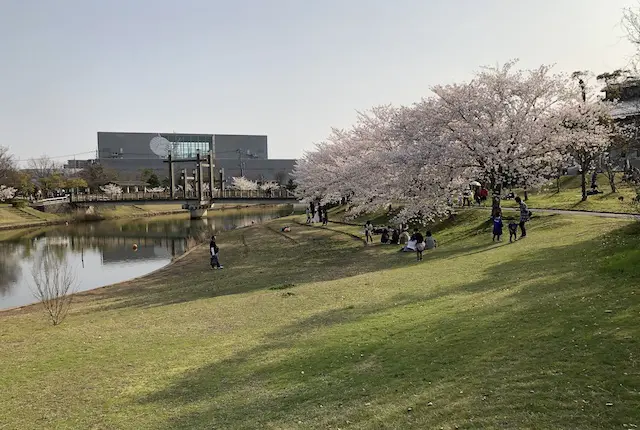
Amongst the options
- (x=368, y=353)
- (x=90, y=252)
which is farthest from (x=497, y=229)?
(x=90, y=252)

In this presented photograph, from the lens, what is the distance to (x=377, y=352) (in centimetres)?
827

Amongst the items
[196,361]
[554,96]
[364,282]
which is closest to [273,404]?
[196,361]

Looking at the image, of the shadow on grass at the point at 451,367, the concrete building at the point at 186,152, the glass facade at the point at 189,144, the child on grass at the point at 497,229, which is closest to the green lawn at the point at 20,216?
the concrete building at the point at 186,152

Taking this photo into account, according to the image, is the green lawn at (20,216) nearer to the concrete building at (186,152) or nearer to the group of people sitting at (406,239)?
the concrete building at (186,152)

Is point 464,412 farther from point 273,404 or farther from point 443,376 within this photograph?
point 273,404

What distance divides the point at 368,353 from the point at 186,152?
128 m

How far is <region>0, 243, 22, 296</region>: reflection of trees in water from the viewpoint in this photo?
24828 mm

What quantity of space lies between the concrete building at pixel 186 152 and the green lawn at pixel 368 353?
10567 centimetres

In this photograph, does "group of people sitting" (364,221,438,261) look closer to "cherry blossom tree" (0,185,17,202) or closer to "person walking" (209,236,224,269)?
"person walking" (209,236,224,269)

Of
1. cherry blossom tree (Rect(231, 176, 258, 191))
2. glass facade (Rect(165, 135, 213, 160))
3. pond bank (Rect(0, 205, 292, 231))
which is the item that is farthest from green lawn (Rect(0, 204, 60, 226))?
glass facade (Rect(165, 135, 213, 160))

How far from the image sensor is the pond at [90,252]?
1009 inches

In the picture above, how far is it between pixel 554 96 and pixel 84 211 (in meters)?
64.8

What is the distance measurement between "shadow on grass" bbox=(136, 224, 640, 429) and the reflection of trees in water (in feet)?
63.4

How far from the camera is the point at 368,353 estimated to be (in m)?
8.30
